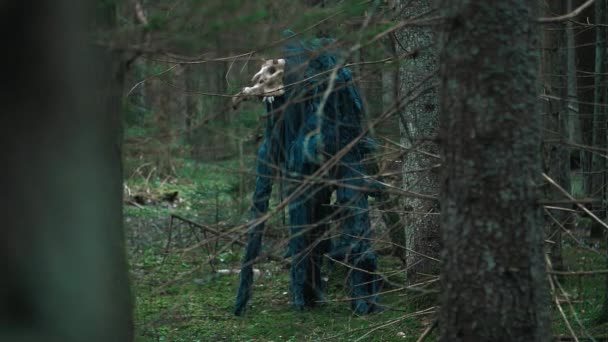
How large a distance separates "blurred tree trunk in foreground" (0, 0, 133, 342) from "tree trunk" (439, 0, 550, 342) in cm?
155

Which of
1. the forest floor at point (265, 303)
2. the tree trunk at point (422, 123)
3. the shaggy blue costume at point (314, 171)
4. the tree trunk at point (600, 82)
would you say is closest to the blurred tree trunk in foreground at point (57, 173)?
the forest floor at point (265, 303)

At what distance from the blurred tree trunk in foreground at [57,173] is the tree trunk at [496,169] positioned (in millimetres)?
1549

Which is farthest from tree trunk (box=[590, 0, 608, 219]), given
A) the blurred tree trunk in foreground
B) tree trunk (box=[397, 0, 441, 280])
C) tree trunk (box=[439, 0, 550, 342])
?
the blurred tree trunk in foreground

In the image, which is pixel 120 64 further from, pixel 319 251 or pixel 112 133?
pixel 319 251

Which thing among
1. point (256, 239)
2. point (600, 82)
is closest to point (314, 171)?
point (256, 239)

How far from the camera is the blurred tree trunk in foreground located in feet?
11.6

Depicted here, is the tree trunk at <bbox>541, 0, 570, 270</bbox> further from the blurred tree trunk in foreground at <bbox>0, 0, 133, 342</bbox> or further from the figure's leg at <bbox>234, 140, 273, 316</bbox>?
the blurred tree trunk in foreground at <bbox>0, 0, 133, 342</bbox>

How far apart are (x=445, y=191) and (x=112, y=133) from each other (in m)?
1.52

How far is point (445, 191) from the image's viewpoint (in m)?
3.82

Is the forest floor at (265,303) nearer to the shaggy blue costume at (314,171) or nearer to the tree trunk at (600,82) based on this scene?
the shaggy blue costume at (314,171)

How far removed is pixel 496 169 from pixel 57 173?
1.88 m

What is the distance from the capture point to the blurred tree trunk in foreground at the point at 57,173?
353 centimetres

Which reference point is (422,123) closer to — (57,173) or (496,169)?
(496,169)

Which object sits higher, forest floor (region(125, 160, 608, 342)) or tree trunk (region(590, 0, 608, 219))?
tree trunk (region(590, 0, 608, 219))
